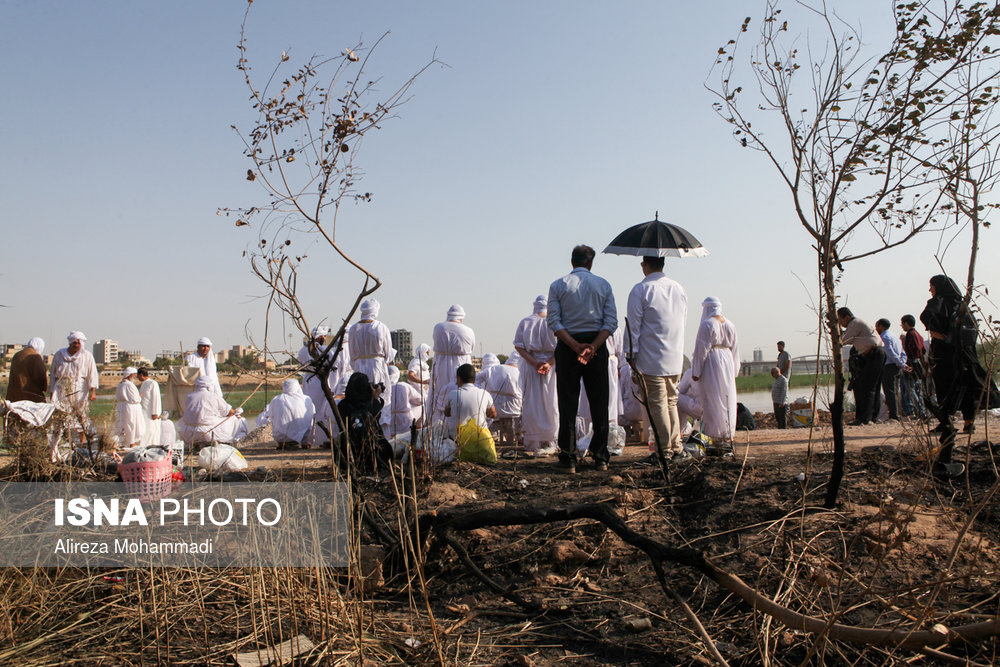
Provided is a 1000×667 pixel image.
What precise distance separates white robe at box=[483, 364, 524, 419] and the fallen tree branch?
4.92 m

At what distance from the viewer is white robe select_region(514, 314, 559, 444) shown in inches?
305

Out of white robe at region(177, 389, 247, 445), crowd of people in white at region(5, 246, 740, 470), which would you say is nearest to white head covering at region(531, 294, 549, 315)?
crowd of people in white at region(5, 246, 740, 470)

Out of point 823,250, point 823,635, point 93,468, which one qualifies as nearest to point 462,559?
point 823,635

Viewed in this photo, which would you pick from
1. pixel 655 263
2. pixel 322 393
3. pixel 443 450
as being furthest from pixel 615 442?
pixel 322 393

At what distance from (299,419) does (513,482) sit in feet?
19.1

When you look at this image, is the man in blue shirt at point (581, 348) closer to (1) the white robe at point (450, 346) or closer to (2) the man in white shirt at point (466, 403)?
(2) the man in white shirt at point (466, 403)

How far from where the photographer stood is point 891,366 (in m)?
11.0

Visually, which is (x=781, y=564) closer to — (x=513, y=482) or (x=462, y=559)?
(x=462, y=559)

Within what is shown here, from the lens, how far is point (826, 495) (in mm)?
3949

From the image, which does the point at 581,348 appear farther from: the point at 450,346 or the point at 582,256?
the point at 450,346

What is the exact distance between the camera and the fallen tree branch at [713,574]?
2.51 metres

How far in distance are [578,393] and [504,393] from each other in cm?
302

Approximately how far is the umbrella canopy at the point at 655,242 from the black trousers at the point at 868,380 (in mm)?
4178

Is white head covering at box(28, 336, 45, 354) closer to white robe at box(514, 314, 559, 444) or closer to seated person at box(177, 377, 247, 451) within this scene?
seated person at box(177, 377, 247, 451)
